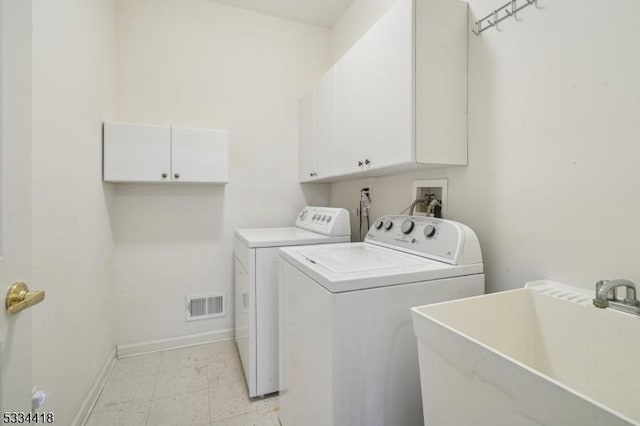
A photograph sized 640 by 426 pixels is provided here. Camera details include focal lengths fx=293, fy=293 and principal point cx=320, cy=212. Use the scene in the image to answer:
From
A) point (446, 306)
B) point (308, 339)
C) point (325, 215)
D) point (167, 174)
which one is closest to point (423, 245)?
point (446, 306)

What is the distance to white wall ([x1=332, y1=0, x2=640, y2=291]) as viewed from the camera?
0.88m

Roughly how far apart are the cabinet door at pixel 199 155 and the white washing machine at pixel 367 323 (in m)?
1.31

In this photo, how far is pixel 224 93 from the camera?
2514mm

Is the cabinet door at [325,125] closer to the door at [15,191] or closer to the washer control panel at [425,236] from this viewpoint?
the washer control panel at [425,236]

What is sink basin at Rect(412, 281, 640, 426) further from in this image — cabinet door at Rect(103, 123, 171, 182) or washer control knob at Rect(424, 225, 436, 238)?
cabinet door at Rect(103, 123, 171, 182)

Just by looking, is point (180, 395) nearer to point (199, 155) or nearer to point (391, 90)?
point (199, 155)

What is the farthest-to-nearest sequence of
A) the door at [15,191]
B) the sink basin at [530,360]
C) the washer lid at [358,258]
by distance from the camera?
1. the washer lid at [358,258]
2. the door at [15,191]
3. the sink basin at [530,360]

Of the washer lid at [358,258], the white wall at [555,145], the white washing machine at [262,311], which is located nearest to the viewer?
the white wall at [555,145]

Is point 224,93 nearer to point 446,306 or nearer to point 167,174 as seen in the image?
point 167,174

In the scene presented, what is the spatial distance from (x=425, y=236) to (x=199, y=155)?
69.4 inches

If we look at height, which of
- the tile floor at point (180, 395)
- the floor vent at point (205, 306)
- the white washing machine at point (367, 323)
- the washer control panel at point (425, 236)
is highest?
the washer control panel at point (425, 236)

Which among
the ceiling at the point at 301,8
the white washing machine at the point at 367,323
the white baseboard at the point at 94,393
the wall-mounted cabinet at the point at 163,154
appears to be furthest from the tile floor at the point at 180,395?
the ceiling at the point at 301,8

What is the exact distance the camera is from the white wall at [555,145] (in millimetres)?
877

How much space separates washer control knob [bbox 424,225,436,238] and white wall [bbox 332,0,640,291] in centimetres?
21
